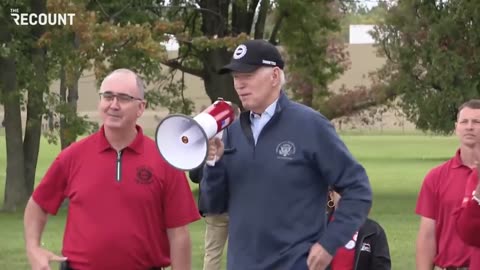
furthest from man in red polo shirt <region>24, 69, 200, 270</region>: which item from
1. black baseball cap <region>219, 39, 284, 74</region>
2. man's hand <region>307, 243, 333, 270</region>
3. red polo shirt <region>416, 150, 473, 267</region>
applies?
red polo shirt <region>416, 150, 473, 267</region>

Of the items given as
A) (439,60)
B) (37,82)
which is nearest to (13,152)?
(37,82)

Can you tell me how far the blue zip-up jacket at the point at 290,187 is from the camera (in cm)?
543

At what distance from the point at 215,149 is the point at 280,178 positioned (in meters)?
0.34

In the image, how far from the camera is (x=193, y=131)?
533cm

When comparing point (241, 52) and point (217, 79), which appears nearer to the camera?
point (241, 52)

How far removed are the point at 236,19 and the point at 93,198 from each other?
26.7 metres

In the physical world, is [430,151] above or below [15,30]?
below

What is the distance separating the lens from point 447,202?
6664 mm

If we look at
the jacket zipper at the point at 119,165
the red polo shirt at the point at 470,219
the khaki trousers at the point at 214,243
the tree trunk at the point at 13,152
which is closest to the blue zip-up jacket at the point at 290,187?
the red polo shirt at the point at 470,219

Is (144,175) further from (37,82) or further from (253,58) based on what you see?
(37,82)

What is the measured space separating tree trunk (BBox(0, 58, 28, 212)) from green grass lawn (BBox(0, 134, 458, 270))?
1447mm

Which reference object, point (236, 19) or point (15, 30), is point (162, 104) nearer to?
point (236, 19)

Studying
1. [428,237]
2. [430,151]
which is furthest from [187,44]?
[430,151]

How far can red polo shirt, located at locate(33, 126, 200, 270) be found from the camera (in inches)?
231
